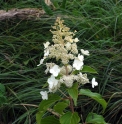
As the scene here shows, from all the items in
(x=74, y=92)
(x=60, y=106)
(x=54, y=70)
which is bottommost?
(x=60, y=106)

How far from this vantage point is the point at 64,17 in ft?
12.6

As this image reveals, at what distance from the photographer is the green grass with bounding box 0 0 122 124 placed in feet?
9.23

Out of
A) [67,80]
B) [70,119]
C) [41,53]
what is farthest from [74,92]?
[41,53]

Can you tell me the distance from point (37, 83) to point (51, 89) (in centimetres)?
114

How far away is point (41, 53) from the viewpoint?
134 inches

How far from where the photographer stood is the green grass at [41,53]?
2.81 m

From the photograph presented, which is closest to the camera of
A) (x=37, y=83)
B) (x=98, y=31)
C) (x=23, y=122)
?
(x=23, y=122)

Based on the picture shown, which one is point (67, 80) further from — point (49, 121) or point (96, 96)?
point (49, 121)

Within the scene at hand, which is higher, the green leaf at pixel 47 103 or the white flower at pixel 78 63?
the white flower at pixel 78 63

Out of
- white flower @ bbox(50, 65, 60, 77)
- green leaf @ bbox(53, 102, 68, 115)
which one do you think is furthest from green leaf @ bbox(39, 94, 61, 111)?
white flower @ bbox(50, 65, 60, 77)

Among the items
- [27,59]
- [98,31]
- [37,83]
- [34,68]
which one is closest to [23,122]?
[37,83]

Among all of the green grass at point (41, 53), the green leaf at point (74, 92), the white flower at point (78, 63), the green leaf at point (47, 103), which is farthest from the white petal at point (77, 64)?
the green grass at point (41, 53)

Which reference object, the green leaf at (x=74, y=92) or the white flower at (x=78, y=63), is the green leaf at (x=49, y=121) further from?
the white flower at (x=78, y=63)

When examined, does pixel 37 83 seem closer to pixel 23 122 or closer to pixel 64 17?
pixel 23 122
